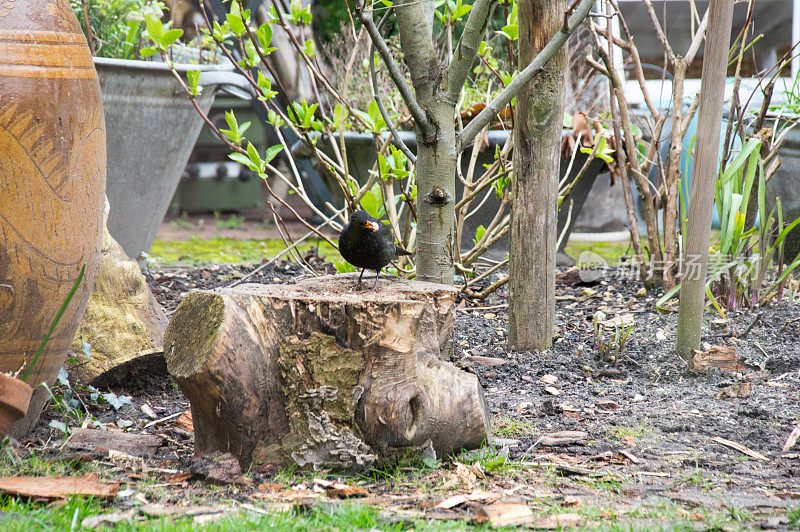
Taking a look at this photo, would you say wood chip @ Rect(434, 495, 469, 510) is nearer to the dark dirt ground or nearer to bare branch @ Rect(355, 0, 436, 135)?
the dark dirt ground

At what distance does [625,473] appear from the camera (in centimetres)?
200

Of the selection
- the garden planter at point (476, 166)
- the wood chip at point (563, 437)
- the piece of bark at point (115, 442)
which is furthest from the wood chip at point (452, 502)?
the garden planter at point (476, 166)

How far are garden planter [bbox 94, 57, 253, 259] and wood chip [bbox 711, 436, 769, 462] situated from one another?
3.28 m

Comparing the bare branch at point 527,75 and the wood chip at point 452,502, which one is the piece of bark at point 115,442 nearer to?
the wood chip at point 452,502

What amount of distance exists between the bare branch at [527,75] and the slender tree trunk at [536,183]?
0.77 ft

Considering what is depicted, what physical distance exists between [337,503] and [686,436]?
1.17 meters

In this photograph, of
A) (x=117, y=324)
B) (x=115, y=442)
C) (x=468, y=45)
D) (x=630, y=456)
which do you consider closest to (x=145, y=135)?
(x=117, y=324)

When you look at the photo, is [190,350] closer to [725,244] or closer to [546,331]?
[546,331]

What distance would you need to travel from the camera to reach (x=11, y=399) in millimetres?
1681

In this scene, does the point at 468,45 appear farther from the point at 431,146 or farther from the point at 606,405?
the point at 606,405

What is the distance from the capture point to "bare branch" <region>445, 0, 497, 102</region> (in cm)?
266

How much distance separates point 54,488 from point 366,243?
1079 millimetres

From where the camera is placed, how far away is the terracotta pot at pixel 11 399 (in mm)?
1665

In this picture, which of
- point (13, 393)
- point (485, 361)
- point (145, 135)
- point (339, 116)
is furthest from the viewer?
point (145, 135)
